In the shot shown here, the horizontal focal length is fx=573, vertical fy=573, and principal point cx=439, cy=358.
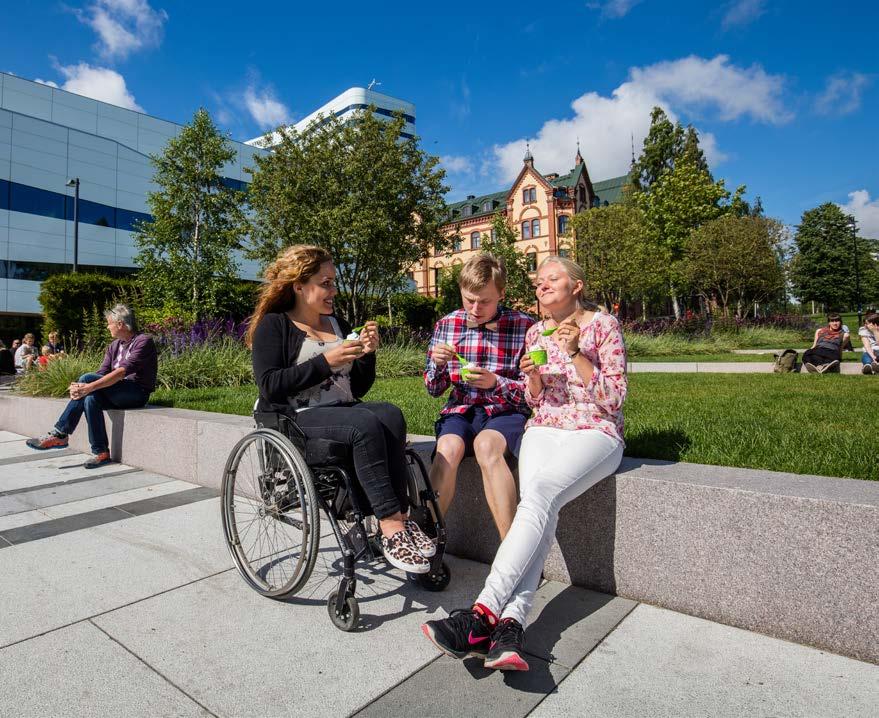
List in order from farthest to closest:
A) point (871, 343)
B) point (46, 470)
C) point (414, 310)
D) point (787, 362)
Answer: point (414, 310), point (787, 362), point (871, 343), point (46, 470)

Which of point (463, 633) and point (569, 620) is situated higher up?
point (463, 633)

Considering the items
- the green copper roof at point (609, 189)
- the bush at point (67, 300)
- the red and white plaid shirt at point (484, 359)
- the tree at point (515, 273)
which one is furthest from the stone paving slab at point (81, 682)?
the green copper roof at point (609, 189)

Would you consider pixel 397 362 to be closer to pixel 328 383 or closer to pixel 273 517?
pixel 328 383

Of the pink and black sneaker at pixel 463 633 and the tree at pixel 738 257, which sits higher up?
the tree at pixel 738 257

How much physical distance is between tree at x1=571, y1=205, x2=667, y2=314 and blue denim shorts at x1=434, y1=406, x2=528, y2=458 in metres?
24.4

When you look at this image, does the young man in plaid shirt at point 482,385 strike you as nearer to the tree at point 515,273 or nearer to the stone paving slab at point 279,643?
the stone paving slab at point 279,643

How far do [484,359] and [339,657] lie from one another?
5.59ft

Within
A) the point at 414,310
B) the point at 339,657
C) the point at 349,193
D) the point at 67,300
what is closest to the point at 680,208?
the point at 414,310

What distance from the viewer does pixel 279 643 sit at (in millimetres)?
2352

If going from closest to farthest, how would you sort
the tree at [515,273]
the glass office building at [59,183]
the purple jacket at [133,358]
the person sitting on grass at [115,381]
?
the person sitting on grass at [115,381], the purple jacket at [133,358], the tree at [515,273], the glass office building at [59,183]

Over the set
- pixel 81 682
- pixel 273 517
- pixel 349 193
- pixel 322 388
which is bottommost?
pixel 81 682

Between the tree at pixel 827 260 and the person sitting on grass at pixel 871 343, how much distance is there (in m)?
50.9

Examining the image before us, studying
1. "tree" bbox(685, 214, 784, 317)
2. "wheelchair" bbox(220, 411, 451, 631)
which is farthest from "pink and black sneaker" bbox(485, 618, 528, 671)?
"tree" bbox(685, 214, 784, 317)

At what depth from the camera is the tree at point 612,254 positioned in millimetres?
26438
